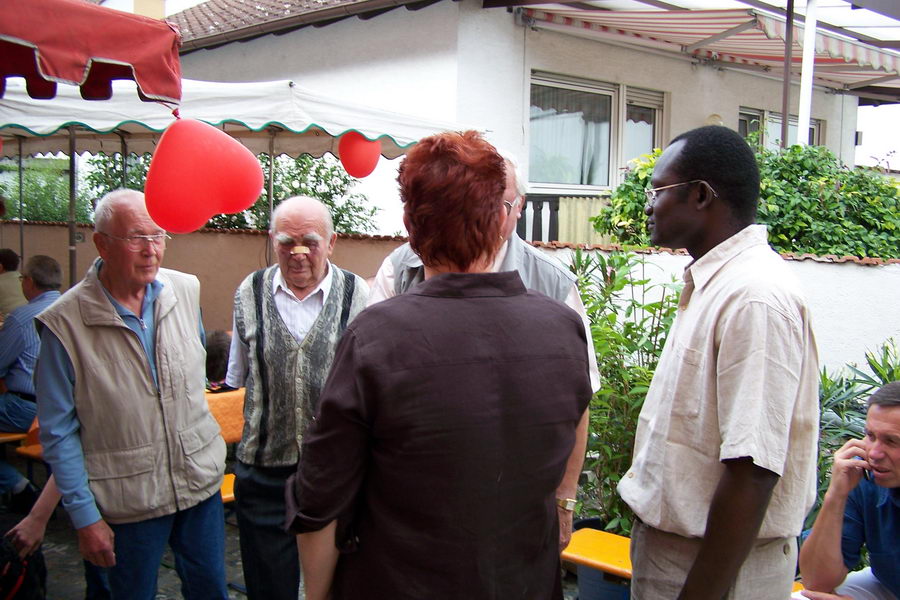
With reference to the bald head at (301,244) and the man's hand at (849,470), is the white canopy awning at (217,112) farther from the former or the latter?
the man's hand at (849,470)

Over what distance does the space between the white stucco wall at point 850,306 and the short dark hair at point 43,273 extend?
4152 millimetres

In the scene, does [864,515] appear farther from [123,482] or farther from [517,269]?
[123,482]

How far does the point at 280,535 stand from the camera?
2902 mm

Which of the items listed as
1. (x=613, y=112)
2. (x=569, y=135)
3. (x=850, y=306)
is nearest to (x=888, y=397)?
(x=850, y=306)

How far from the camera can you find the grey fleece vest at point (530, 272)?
7.82ft

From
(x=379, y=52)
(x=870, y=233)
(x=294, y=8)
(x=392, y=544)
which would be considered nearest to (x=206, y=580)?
(x=392, y=544)

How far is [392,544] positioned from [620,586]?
223 centimetres

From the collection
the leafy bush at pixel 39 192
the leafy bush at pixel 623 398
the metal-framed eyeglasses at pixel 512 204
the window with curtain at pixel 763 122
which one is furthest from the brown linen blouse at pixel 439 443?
the leafy bush at pixel 39 192

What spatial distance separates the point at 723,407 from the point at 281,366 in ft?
5.63

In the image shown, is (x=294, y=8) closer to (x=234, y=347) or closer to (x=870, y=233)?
(x=870, y=233)

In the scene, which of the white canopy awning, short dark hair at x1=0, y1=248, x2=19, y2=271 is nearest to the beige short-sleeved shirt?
the white canopy awning

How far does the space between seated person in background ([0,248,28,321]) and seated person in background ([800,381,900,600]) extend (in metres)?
6.93

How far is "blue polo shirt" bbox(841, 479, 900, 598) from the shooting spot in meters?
2.52

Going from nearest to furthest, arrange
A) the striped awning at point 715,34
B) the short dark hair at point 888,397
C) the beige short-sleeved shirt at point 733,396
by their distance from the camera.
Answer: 1. the beige short-sleeved shirt at point 733,396
2. the short dark hair at point 888,397
3. the striped awning at point 715,34
